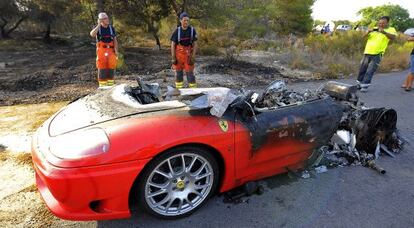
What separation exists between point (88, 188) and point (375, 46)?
24.9ft

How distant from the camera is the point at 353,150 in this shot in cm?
427

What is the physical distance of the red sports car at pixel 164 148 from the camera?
2.46m

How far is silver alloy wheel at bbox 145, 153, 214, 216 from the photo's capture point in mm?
2789

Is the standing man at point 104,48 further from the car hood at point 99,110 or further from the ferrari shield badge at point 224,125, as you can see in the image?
the ferrari shield badge at point 224,125

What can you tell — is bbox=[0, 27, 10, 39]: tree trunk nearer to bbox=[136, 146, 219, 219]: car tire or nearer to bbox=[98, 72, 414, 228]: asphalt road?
bbox=[98, 72, 414, 228]: asphalt road

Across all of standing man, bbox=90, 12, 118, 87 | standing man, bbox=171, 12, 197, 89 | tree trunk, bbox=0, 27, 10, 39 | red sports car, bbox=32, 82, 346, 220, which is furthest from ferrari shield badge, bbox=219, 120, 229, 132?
tree trunk, bbox=0, 27, 10, 39

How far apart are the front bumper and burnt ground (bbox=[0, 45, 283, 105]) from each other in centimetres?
492

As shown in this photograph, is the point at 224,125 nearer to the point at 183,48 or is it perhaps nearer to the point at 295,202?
the point at 295,202

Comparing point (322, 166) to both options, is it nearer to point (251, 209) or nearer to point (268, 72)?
point (251, 209)

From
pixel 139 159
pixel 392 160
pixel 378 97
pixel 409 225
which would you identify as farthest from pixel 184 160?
pixel 378 97

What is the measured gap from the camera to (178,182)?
2.90 metres

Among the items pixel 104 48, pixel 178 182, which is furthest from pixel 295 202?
pixel 104 48

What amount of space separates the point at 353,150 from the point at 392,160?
0.57 meters

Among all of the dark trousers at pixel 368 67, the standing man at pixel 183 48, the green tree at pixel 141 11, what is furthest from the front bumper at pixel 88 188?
the green tree at pixel 141 11
